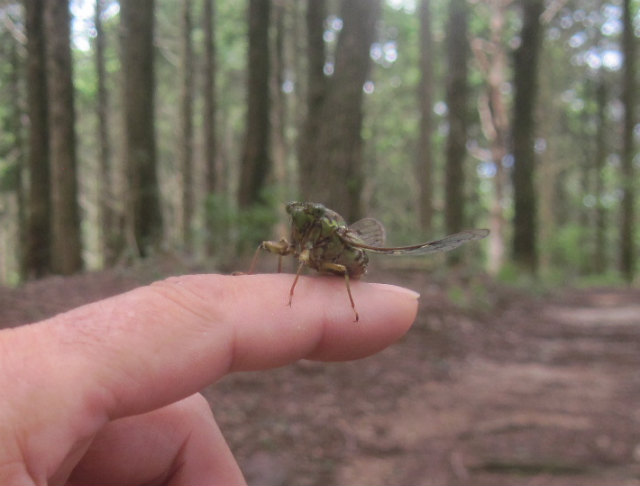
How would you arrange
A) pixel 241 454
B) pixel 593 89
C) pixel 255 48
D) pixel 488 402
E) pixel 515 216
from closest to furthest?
1. pixel 241 454
2. pixel 488 402
3. pixel 255 48
4. pixel 515 216
5. pixel 593 89

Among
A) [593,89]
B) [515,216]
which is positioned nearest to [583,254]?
Result: [593,89]

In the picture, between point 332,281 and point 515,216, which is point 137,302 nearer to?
point 332,281

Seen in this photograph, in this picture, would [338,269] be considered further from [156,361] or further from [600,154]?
[600,154]

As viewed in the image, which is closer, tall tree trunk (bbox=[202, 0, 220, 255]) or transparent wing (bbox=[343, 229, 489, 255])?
transparent wing (bbox=[343, 229, 489, 255])

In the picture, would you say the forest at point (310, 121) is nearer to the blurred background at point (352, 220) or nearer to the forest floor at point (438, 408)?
the blurred background at point (352, 220)

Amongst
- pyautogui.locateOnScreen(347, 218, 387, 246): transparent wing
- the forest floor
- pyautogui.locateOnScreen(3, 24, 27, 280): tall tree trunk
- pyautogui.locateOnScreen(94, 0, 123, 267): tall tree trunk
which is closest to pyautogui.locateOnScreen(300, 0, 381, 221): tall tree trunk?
the forest floor

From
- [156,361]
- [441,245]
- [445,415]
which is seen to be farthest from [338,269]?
[445,415]

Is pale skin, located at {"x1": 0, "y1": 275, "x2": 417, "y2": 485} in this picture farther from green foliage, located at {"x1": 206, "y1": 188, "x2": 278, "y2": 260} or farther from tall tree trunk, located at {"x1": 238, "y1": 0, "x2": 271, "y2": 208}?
tall tree trunk, located at {"x1": 238, "y1": 0, "x2": 271, "y2": 208}
